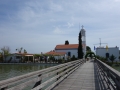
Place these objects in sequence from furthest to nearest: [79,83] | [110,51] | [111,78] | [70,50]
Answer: [70,50], [110,51], [79,83], [111,78]

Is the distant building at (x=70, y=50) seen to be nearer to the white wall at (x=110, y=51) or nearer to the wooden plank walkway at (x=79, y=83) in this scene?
the white wall at (x=110, y=51)

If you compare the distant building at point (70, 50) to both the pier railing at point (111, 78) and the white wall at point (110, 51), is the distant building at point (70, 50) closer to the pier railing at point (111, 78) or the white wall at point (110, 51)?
the white wall at point (110, 51)

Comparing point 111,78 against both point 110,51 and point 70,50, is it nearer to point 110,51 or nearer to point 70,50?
point 110,51

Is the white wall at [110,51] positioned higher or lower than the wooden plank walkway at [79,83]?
higher

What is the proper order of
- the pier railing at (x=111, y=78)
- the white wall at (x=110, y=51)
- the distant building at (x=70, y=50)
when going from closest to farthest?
the pier railing at (x=111, y=78) < the white wall at (x=110, y=51) < the distant building at (x=70, y=50)

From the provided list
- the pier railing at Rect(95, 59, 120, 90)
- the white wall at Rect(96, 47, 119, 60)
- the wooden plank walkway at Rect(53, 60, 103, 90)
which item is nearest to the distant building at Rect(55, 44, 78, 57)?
the white wall at Rect(96, 47, 119, 60)

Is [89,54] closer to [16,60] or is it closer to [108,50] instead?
[108,50]

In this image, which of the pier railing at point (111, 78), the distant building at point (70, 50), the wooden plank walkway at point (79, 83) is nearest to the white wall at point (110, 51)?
the distant building at point (70, 50)

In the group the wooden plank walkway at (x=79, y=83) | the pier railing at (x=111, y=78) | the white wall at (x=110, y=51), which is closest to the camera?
the pier railing at (x=111, y=78)

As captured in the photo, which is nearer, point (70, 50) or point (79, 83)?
point (79, 83)

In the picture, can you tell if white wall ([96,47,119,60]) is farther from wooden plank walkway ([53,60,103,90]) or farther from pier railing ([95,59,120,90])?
pier railing ([95,59,120,90])

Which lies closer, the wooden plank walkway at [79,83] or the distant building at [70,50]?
the wooden plank walkway at [79,83]

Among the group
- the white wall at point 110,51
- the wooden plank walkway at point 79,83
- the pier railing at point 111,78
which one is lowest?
the wooden plank walkway at point 79,83

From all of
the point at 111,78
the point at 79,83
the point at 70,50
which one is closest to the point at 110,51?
the point at 70,50
